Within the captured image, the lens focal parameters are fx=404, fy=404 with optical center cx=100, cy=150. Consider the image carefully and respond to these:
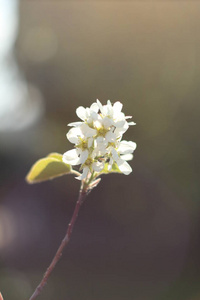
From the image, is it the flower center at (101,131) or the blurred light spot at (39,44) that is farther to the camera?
the blurred light spot at (39,44)

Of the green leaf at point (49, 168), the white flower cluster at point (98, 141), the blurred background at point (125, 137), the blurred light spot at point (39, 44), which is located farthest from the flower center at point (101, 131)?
the blurred light spot at point (39, 44)

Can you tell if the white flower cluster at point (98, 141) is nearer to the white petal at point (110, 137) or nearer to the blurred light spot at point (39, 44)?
the white petal at point (110, 137)


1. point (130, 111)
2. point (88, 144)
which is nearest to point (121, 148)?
point (88, 144)

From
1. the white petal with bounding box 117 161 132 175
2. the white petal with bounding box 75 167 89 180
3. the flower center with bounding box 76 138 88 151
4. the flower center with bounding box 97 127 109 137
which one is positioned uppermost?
the flower center with bounding box 97 127 109 137

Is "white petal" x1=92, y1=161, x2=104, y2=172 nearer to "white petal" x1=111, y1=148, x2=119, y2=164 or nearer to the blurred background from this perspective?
"white petal" x1=111, y1=148, x2=119, y2=164

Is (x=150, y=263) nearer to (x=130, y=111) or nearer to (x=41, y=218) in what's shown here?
(x=41, y=218)

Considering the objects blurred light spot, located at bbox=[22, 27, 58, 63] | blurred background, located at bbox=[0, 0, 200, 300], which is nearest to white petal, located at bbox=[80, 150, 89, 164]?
blurred background, located at bbox=[0, 0, 200, 300]

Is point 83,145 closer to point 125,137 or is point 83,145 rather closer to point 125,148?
point 125,148
